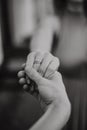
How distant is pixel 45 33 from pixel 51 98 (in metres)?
0.15

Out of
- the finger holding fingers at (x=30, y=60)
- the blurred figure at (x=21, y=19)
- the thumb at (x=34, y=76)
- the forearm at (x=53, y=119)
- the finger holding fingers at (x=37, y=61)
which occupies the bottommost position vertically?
the forearm at (x=53, y=119)

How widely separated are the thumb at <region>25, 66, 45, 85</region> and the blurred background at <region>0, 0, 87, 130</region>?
0.04m

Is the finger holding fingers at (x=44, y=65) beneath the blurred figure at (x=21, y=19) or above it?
beneath

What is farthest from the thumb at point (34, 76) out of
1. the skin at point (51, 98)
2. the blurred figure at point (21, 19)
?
the blurred figure at point (21, 19)

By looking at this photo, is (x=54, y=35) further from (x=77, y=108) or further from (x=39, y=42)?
(x=77, y=108)

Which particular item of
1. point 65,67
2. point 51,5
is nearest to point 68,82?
→ point 65,67

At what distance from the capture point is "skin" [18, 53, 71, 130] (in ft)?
1.18

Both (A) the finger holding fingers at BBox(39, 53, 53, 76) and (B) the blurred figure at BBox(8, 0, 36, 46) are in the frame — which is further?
(B) the blurred figure at BBox(8, 0, 36, 46)

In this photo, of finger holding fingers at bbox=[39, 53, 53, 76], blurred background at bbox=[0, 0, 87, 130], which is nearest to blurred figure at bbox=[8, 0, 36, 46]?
blurred background at bbox=[0, 0, 87, 130]

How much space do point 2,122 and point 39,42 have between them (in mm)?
147

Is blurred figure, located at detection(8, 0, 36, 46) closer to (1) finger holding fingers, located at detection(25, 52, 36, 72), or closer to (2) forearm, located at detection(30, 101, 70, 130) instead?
(1) finger holding fingers, located at detection(25, 52, 36, 72)

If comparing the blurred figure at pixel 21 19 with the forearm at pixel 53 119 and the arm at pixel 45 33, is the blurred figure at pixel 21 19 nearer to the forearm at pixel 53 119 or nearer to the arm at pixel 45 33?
the arm at pixel 45 33

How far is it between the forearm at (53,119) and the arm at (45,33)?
0.14 m

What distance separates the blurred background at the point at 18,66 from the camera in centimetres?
41
